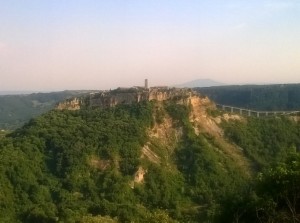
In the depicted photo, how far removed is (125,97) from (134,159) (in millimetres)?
15796

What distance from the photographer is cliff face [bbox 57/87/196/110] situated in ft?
230

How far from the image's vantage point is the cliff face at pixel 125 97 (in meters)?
70.2

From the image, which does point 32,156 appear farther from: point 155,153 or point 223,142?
point 223,142

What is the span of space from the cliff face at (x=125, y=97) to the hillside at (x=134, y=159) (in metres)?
1.21

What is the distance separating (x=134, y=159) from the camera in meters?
59.5

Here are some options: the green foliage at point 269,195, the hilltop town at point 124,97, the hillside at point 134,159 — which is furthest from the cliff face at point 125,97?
the green foliage at point 269,195

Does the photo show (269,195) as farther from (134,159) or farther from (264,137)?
(264,137)

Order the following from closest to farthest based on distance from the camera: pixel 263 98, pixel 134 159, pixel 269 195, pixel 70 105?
1. pixel 269 195
2. pixel 134 159
3. pixel 70 105
4. pixel 263 98

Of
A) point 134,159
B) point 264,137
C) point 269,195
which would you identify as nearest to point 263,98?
point 264,137

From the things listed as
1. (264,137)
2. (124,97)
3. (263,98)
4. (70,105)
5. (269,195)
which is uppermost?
(124,97)

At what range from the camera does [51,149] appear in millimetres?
62000

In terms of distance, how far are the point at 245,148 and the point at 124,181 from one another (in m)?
19.9

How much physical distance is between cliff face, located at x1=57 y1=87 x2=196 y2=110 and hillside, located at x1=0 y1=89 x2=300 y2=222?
121 centimetres

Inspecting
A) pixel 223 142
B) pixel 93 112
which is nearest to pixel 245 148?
pixel 223 142
